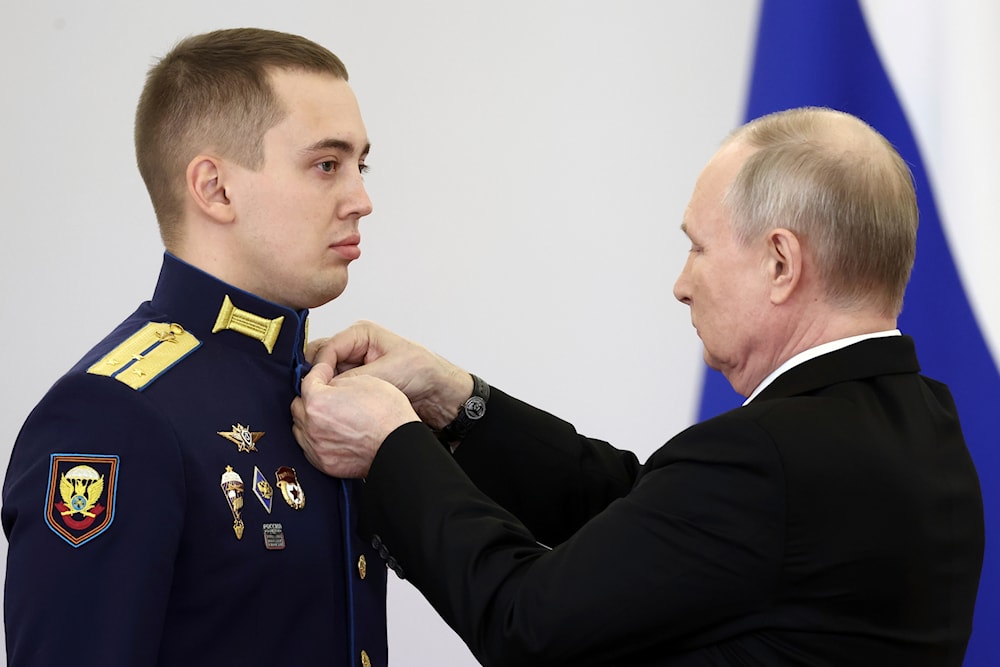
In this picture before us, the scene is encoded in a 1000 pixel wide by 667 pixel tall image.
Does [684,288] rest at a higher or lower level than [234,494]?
higher

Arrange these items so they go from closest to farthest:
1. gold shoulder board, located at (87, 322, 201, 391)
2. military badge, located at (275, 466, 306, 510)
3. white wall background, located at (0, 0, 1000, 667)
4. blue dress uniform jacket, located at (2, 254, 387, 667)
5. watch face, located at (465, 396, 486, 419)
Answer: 1. blue dress uniform jacket, located at (2, 254, 387, 667)
2. gold shoulder board, located at (87, 322, 201, 391)
3. military badge, located at (275, 466, 306, 510)
4. watch face, located at (465, 396, 486, 419)
5. white wall background, located at (0, 0, 1000, 667)

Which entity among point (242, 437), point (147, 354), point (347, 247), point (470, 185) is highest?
point (470, 185)

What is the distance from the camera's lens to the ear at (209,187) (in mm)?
1540

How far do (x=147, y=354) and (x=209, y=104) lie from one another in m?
0.35

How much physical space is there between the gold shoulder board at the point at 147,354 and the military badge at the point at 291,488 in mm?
192

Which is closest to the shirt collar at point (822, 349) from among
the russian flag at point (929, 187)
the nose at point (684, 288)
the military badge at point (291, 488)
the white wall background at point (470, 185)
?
the nose at point (684, 288)

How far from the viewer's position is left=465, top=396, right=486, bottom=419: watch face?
1.92m

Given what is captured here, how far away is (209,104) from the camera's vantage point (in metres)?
1.57

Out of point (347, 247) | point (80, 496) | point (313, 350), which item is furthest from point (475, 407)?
point (80, 496)

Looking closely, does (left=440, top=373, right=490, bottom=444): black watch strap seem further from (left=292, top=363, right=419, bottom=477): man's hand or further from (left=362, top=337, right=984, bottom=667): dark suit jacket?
(left=362, top=337, right=984, bottom=667): dark suit jacket

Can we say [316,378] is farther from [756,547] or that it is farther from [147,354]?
[756,547]

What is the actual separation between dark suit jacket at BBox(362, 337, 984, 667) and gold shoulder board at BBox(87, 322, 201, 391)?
1.00 ft

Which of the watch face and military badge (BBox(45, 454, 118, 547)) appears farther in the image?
the watch face

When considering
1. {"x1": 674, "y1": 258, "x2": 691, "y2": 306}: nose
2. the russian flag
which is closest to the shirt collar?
{"x1": 674, "y1": 258, "x2": 691, "y2": 306}: nose
